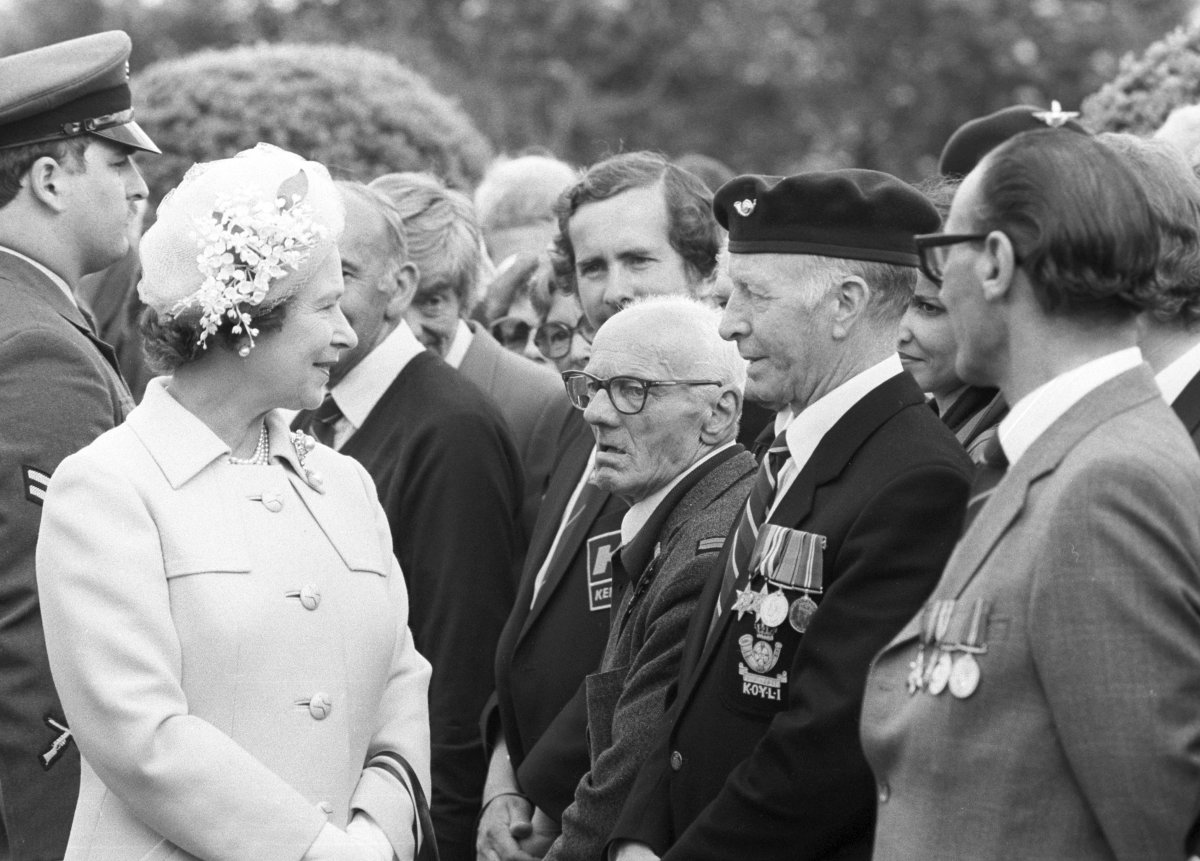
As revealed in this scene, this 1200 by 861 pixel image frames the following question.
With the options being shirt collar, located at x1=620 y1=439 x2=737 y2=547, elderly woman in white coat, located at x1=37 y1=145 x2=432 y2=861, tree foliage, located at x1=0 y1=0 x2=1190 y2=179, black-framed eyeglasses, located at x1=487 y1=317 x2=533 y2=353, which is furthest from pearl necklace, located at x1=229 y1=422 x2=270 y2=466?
tree foliage, located at x1=0 y1=0 x2=1190 y2=179

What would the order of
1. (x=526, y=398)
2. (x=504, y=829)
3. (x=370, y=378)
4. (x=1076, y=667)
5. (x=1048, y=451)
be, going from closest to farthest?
(x=1076, y=667), (x=1048, y=451), (x=504, y=829), (x=370, y=378), (x=526, y=398)

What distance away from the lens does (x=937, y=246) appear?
2.95m

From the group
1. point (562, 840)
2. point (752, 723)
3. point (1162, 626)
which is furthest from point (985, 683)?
point (562, 840)

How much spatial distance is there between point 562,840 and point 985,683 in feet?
5.36

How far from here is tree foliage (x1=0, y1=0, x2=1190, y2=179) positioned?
2336 cm

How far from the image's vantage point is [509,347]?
7.53 meters

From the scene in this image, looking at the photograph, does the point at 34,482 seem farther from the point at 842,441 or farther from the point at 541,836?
the point at 842,441

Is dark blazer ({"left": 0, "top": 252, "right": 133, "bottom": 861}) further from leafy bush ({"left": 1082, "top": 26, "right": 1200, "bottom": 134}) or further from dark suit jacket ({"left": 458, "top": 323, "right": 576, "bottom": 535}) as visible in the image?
leafy bush ({"left": 1082, "top": 26, "right": 1200, "bottom": 134})

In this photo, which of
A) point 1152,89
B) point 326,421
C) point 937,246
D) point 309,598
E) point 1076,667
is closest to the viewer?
point 1076,667

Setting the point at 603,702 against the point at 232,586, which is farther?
the point at 603,702

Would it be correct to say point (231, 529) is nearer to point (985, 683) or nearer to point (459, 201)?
point (985, 683)

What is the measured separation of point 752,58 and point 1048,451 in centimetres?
2188

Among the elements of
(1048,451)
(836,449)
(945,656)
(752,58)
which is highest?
(1048,451)

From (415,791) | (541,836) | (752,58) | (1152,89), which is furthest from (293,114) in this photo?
(752,58)
